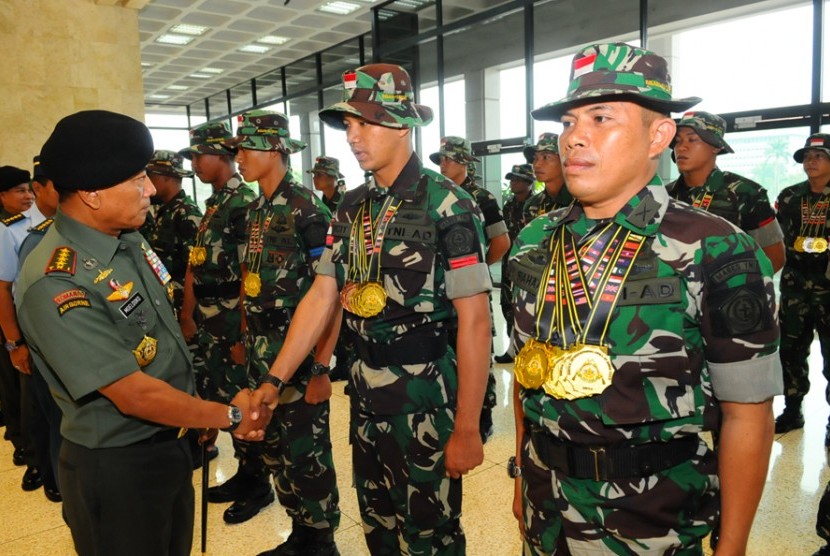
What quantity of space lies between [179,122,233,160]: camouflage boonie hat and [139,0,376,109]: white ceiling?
566cm

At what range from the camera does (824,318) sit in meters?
3.43

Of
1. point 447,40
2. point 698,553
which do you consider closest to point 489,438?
point 698,553

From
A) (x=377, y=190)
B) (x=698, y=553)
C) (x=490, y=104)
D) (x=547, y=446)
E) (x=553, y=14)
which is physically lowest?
(x=698, y=553)

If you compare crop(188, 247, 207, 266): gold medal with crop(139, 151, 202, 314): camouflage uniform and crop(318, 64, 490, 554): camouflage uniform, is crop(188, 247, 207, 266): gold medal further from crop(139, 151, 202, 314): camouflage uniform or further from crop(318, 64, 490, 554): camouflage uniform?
crop(318, 64, 490, 554): camouflage uniform

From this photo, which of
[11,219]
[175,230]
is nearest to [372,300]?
[175,230]

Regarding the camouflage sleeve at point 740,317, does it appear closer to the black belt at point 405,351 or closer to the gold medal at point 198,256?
the black belt at point 405,351

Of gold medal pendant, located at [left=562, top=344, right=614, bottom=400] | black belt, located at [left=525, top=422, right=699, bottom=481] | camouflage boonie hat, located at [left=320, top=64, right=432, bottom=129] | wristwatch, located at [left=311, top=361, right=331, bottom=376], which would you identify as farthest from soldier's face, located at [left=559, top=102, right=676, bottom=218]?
wristwatch, located at [left=311, top=361, right=331, bottom=376]

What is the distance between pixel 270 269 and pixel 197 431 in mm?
927

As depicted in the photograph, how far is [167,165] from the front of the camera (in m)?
3.78

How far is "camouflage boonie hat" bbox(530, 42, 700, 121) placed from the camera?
1.12m

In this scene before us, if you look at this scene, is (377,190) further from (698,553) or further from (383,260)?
(698,553)

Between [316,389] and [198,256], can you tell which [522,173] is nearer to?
[198,256]

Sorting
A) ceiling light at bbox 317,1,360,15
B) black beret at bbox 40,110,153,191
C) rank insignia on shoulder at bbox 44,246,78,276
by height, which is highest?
ceiling light at bbox 317,1,360,15

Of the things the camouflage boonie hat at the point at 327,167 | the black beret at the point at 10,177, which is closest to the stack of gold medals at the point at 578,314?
the black beret at the point at 10,177
